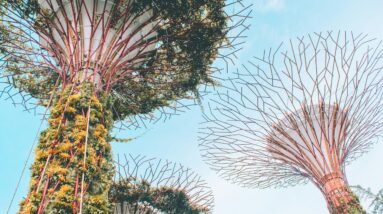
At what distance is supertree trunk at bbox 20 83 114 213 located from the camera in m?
3.57

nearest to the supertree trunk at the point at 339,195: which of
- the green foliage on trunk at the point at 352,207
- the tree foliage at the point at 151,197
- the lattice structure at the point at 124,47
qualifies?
the green foliage on trunk at the point at 352,207

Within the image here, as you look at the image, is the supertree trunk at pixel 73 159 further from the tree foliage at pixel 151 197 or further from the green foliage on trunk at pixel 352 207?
the tree foliage at pixel 151 197

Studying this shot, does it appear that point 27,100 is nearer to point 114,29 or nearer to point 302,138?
point 114,29

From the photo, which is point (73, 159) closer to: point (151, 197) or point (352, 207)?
point (352, 207)

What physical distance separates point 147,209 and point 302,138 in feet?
18.9

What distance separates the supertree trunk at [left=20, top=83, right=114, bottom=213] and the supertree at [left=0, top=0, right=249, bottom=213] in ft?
0.03

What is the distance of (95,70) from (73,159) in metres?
1.63

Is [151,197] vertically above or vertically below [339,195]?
above

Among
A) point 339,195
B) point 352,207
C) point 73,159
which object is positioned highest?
point 339,195

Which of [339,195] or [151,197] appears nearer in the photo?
[339,195]

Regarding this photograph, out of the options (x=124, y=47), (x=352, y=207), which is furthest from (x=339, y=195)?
(x=124, y=47)

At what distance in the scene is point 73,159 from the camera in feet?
12.7

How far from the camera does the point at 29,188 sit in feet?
12.5

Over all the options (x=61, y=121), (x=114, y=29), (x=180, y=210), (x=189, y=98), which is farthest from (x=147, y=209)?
(x=61, y=121)
